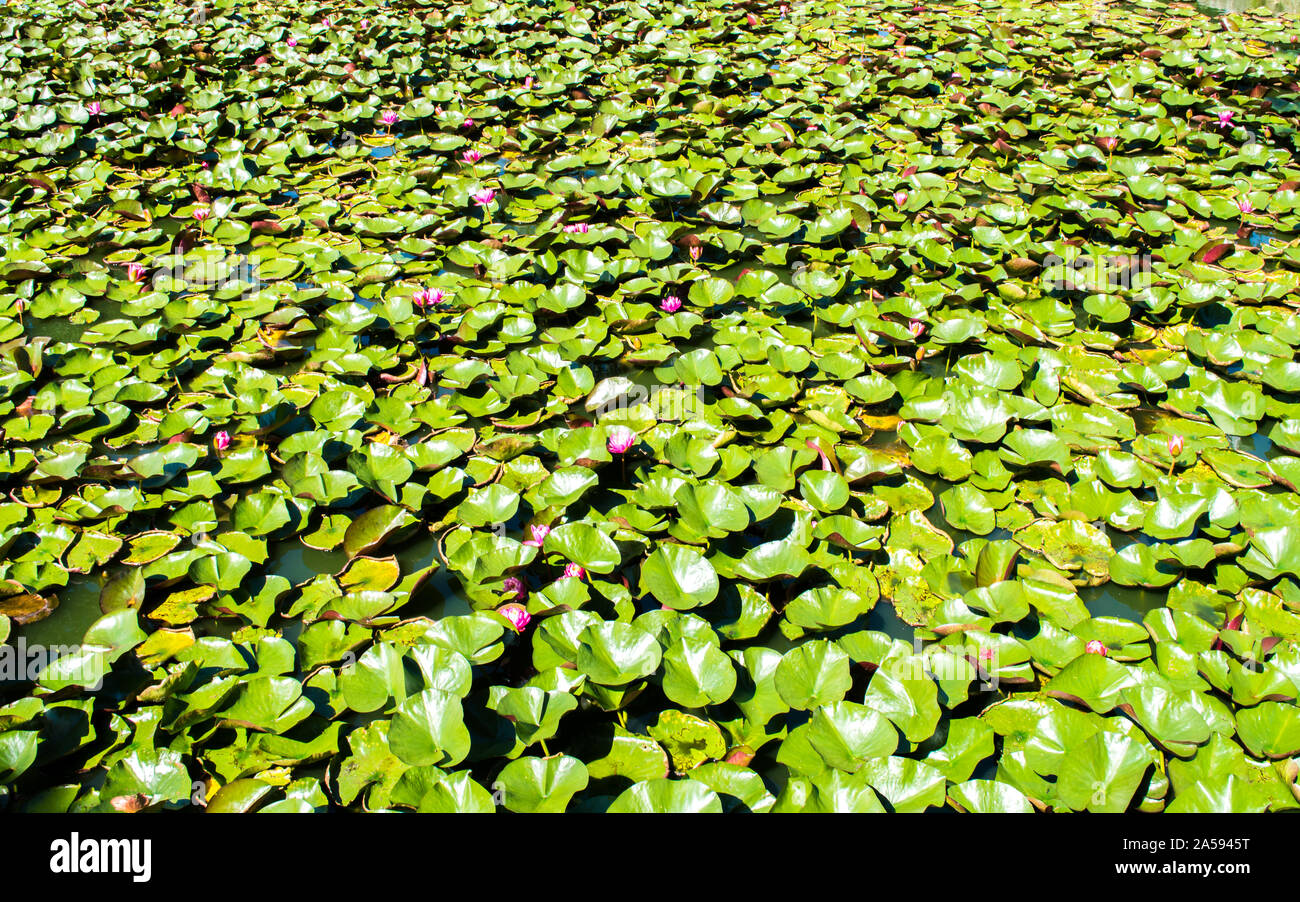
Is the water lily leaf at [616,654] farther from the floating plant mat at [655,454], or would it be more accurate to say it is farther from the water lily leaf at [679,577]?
the water lily leaf at [679,577]

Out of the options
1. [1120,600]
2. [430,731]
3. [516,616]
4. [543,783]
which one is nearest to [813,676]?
[543,783]

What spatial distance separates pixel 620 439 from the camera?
9.11 ft

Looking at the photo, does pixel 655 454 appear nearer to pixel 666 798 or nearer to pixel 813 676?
pixel 813 676

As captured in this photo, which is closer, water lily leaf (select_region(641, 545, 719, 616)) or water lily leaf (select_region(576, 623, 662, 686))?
water lily leaf (select_region(576, 623, 662, 686))

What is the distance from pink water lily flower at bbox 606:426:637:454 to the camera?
9.12 feet

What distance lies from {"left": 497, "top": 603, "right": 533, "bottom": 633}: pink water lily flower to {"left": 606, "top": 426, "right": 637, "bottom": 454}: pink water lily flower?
2.27 feet

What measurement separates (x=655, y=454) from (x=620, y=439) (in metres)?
0.22

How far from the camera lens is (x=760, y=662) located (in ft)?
7.09

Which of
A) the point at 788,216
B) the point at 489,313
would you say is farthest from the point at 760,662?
the point at 788,216

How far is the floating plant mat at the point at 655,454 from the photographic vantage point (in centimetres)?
202

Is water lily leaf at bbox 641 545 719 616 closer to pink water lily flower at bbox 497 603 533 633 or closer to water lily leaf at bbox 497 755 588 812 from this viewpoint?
pink water lily flower at bbox 497 603 533 633

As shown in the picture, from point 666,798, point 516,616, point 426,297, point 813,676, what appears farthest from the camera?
point 426,297

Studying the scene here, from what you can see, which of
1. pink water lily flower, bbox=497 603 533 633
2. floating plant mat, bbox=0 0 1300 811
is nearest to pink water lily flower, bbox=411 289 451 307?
floating plant mat, bbox=0 0 1300 811
